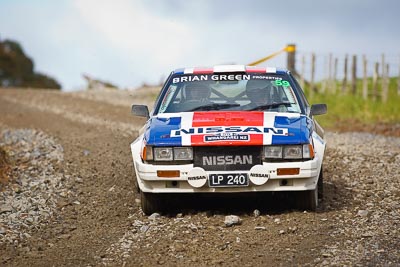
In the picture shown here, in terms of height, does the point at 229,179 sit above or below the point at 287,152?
below

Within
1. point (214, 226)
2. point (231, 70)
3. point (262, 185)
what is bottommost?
point (214, 226)

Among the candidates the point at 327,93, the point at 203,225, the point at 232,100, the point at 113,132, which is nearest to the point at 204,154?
the point at 203,225

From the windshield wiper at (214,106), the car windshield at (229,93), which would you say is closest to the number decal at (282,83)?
the car windshield at (229,93)

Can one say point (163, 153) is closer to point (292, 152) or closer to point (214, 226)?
point (214, 226)

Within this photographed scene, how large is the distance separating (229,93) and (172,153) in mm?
1513

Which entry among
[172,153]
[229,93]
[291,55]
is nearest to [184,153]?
[172,153]

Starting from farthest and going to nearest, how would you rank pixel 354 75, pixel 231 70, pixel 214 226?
1. pixel 354 75
2. pixel 231 70
3. pixel 214 226

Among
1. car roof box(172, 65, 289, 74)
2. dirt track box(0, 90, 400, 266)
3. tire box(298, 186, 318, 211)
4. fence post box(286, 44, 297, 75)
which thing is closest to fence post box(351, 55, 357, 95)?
fence post box(286, 44, 297, 75)

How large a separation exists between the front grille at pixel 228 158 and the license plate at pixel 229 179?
0.06 meters

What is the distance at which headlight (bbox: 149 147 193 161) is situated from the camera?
26.1 ft

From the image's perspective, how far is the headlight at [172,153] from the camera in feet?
26.1

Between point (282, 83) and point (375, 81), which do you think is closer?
point (282, 83)

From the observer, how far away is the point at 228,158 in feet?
25.9

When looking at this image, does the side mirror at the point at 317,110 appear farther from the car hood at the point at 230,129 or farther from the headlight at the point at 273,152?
the headlight at the point at 273,152
